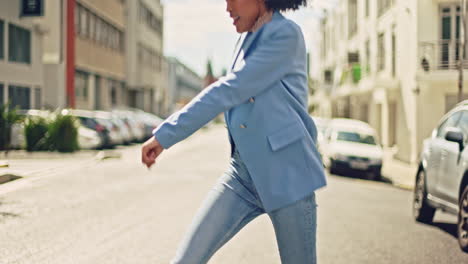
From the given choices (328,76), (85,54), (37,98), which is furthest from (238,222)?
(328,76)

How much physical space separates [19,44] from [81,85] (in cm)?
996

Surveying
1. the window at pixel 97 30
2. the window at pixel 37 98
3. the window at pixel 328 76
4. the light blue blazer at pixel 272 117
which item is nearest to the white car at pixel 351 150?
the window at pixel 37 98

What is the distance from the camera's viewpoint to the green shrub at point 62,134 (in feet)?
64.5

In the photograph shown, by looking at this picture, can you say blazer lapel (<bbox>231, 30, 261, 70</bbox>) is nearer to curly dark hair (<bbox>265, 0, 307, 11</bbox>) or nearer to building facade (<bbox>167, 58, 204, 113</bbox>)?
curly dark hair (<bbox>265, 0, 307, 11</bbox>)

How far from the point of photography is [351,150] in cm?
1798

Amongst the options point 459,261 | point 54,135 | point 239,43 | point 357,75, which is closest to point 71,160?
point 54,135

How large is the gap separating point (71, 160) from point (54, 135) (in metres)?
3.06

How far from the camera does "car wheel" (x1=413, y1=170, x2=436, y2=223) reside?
26.9 ft

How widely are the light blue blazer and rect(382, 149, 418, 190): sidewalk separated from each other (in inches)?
501

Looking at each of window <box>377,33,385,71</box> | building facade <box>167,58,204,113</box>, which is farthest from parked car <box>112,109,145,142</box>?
building facade <box>167,58,204,113</box>

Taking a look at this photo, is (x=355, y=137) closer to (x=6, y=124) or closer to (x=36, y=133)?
(x=36, y=133)

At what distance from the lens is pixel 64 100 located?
3253cm

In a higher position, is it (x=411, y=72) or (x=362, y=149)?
(x=411, y=72)

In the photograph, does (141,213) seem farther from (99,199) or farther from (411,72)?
(411,72)
